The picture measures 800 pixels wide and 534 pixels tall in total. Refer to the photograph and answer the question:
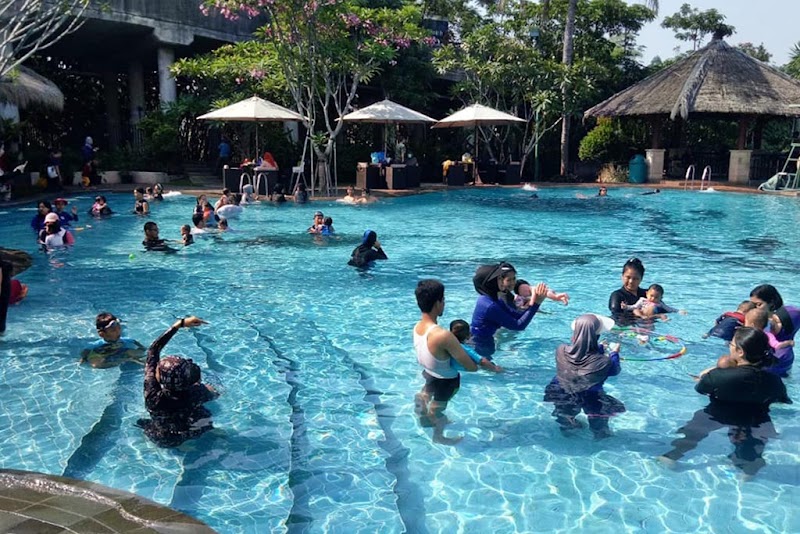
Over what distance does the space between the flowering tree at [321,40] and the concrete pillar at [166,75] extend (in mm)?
3735

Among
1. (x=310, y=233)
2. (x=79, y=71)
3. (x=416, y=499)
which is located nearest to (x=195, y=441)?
(x=416, y=499)

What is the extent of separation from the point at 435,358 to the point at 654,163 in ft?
84.3

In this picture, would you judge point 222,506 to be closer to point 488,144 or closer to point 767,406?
point 767,406

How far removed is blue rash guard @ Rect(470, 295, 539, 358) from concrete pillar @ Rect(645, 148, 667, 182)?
23857mm

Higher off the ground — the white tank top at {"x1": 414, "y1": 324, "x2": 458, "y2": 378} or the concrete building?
the concrete building

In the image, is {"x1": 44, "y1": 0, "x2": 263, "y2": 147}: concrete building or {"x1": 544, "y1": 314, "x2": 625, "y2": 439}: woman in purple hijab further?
{"x1": 44, "y1": 0, "x2": 263, "y2": 147}: concrete building

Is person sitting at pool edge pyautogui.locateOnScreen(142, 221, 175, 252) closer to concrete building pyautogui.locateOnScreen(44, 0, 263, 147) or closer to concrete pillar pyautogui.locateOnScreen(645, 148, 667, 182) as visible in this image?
concrete building pyautogui.locateOnScreen(44, 0, 263, 147)

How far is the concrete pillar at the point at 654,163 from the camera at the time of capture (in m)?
28.6

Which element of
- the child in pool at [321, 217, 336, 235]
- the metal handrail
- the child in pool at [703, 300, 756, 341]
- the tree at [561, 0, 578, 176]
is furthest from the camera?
the tree at [561, 0, 578, 176]

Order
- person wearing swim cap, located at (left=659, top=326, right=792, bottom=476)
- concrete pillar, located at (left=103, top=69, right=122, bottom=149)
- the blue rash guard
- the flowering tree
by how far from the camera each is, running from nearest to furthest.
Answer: person wearing swim cap, located at (left=659, top=326, right=792, bottom=476) < the blue rash guard < the flowering tree < concrete pillar, located at (left=103, top=69, right=122, bottom=149)

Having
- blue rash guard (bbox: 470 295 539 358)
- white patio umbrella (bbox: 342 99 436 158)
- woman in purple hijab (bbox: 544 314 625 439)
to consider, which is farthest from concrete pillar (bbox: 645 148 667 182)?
woman in purple hijab (bbox: 544 314 625 439)

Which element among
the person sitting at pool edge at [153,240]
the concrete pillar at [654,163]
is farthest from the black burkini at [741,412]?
the concrete pillar at [654,163]

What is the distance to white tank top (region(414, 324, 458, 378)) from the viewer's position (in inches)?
215

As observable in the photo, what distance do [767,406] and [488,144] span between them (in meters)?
24.5
